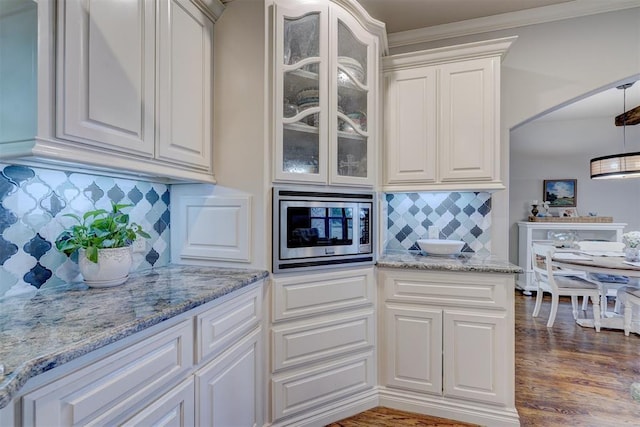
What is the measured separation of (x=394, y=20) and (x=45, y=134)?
2.50 meters

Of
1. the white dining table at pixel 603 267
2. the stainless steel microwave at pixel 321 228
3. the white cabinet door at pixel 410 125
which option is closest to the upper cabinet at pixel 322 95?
the stainless steel microwave at pixel 321 228

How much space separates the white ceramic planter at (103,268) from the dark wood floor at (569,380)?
148 centimetres

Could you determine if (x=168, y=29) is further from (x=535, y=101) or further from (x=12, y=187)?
(x=535, y=101)

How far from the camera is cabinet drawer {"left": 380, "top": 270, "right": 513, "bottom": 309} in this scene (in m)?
1.89

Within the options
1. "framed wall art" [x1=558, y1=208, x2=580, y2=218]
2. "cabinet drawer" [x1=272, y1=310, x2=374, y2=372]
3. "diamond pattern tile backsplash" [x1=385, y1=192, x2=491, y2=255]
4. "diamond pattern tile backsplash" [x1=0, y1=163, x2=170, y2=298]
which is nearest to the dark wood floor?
"cabinet drawer" [x1=272, y1=310, x2=374, y2=372]

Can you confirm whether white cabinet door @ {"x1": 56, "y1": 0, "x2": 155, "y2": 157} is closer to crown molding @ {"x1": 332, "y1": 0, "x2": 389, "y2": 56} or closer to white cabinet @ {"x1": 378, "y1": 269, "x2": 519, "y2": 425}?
crown molding @ {"x1": 332, "y1": 0, "x2": 389, "y2": 56}

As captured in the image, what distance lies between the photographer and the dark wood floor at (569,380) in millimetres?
1957

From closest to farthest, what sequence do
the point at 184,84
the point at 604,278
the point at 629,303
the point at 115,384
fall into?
the point at 115,384 → the point at 184,84 → the point at 629,303 → the point at 604,278

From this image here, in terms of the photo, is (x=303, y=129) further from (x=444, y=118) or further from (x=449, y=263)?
(x=449, y=263)

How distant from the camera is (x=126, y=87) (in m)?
1.26

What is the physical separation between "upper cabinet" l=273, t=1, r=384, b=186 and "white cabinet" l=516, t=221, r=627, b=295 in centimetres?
445

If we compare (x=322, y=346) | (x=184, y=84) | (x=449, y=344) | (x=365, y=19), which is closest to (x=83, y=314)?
(x=184, y=84)

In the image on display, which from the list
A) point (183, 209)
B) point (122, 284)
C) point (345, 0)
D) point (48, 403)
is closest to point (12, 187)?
point (122, 284)

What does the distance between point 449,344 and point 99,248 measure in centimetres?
194
